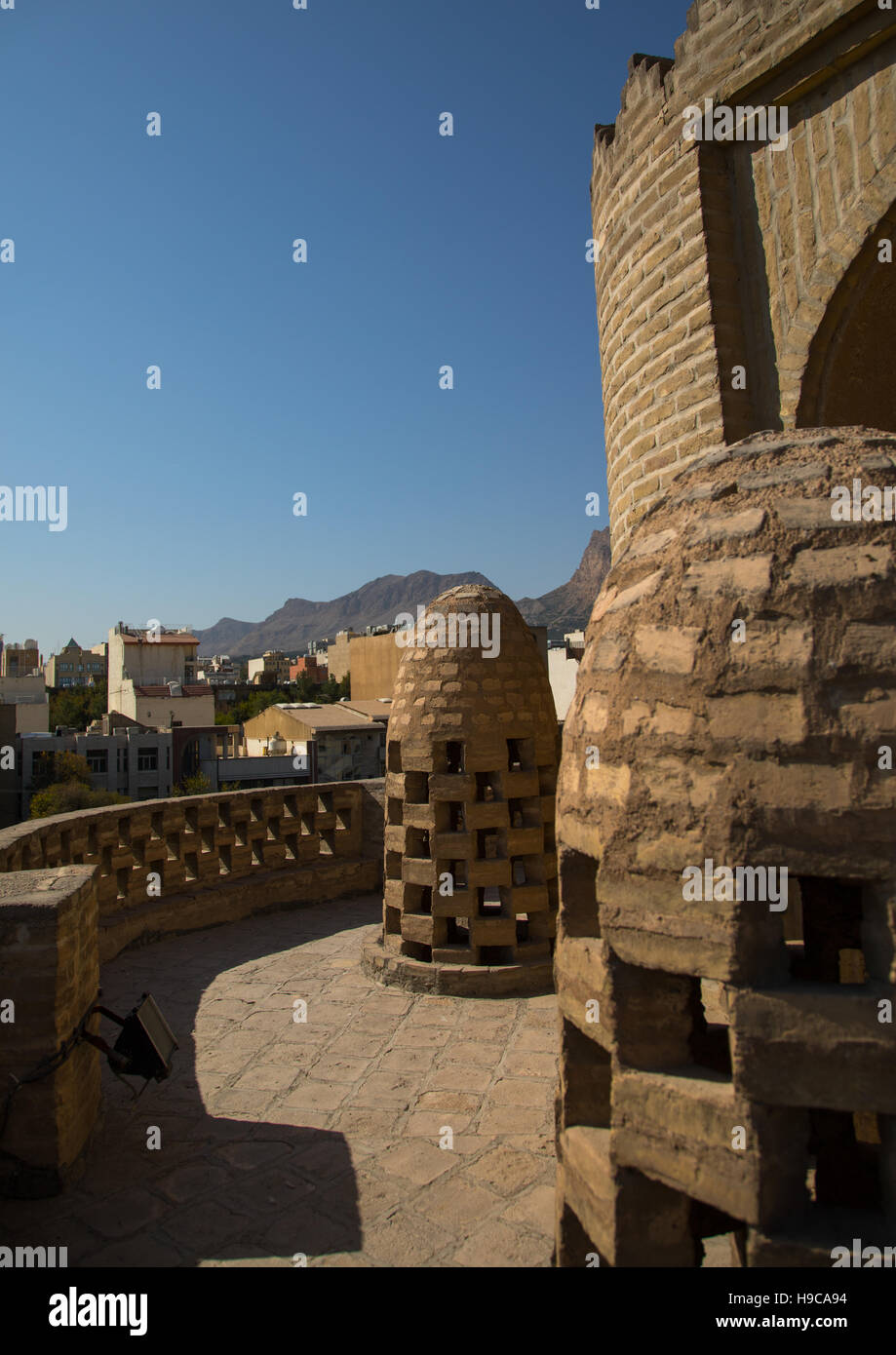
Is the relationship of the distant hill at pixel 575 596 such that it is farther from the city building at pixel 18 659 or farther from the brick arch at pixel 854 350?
the brick arch at pixel 854 350

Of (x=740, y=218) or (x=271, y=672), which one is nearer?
(x=740, y=218)

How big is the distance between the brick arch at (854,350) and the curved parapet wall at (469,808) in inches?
135

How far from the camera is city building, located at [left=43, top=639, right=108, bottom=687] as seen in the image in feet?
309

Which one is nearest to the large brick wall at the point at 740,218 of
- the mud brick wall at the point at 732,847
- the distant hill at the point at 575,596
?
the mud brick wall at the point at 732,847

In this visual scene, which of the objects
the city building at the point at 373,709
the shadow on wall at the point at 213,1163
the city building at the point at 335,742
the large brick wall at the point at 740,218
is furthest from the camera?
the city building at the point at 373,709

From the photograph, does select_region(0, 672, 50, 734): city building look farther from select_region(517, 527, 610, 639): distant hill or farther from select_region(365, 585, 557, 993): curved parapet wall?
select_region(517, 527, 610, 639): distant hill

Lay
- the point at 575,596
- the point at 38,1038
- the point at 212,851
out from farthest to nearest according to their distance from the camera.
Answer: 1. the point at 575,596
2. the point at 212,851
3. the point at 38,1038

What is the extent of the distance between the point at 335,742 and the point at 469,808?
27.6 meters

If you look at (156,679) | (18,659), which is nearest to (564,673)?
(156,679)

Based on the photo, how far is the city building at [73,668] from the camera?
Result: 94188 mm

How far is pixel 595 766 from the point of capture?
2.25m

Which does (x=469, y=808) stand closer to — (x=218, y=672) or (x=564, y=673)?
(x=564, y=673)

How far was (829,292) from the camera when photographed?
4191mm

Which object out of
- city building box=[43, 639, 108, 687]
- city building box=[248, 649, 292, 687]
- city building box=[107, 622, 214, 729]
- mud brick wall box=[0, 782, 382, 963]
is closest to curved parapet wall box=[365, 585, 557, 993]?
mud brick wall box=[0, 782, 382, 963]
